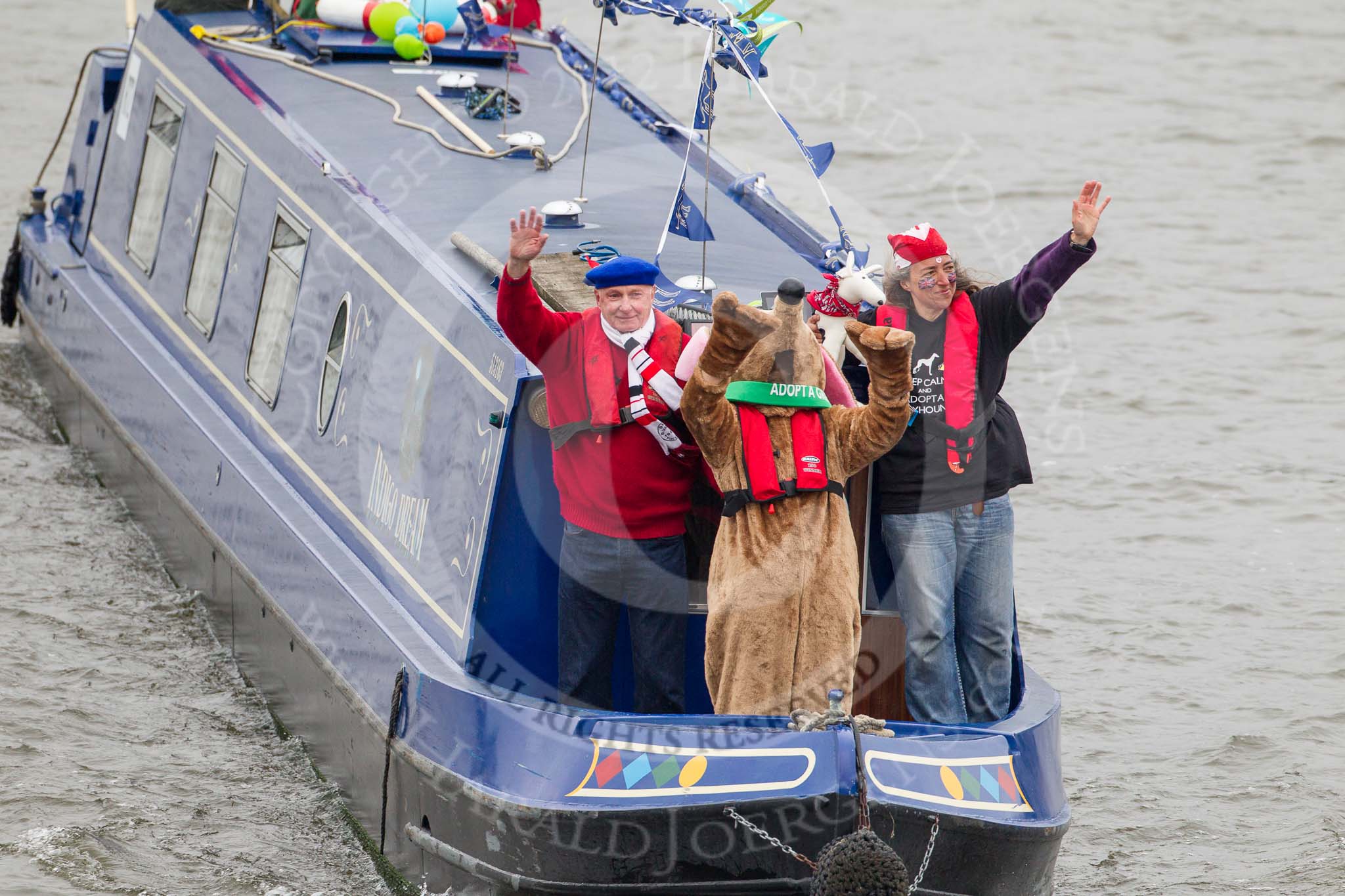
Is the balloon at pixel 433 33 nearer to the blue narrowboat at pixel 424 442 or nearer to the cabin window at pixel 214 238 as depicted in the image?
the blue narrowboat at pixel 424 442

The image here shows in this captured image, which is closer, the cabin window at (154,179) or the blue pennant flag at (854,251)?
the blue pennant flag at (854,251)

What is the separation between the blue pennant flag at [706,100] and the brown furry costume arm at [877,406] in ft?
3.57

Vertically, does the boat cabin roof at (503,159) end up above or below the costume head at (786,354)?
below

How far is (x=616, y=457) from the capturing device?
6211 mm

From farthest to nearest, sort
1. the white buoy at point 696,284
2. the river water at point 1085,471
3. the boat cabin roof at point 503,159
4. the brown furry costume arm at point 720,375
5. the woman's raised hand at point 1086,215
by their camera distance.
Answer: the river water at point 1085,471 < the boat cabin roof at point 503,159 < the white buoy at point 696,284 < the woman's raised hand at point 1086,215 < the brown furry costume arm at point 720,375

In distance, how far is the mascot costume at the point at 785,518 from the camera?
5.95 m

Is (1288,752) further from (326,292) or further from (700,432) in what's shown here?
(326,292)

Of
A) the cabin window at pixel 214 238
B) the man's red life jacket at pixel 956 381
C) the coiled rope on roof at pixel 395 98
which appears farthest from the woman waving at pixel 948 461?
the cabin window at pixel 214 238

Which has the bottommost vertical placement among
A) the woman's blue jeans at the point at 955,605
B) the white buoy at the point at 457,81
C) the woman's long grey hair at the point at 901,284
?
the woman's blue jeans at the point at 955,605

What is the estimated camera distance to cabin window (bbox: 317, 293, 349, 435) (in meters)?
7.84

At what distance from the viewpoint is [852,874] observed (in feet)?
18.0

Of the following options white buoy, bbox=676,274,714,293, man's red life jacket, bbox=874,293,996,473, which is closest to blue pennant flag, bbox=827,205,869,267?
white buoy, bbox=676,274,714,293

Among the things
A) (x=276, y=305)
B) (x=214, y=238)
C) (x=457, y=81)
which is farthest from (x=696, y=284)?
(x=214, y=238)

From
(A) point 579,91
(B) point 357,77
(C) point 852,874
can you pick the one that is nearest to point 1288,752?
(C) point 852,874
